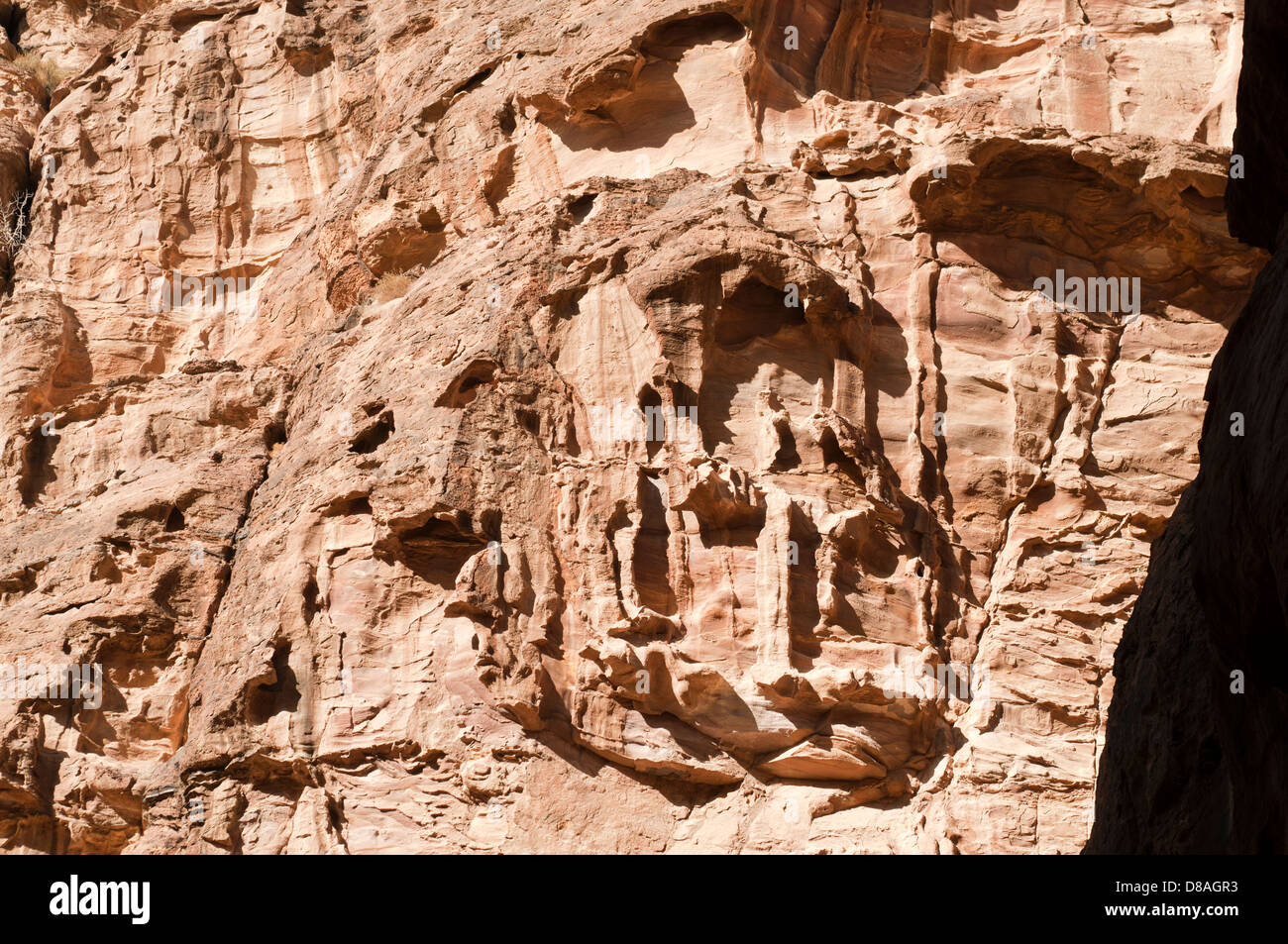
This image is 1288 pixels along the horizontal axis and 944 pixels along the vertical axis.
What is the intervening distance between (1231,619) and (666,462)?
10883 mm

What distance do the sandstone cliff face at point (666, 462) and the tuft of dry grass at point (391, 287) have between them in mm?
171

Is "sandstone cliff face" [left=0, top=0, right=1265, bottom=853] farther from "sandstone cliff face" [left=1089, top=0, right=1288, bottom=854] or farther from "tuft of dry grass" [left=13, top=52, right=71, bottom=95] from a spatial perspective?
"tuft of dry grass" [left=13, top=52, right=71, bottom=95]

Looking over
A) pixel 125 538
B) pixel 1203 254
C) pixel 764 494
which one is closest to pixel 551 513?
pixel 764 494

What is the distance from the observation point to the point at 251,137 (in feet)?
97.4

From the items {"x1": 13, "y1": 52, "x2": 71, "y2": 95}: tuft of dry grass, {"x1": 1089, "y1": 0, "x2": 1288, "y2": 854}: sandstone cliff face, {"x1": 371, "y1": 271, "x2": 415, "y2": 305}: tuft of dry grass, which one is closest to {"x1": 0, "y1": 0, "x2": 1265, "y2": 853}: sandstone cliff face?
{"x1": 371, "y1": 271, "x2": 415, "y2": 305}: tuft of dry grass

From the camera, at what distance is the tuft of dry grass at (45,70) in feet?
109

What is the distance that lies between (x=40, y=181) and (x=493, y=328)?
14.0 m

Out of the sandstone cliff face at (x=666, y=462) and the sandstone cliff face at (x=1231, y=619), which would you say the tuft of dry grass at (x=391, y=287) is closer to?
the sandstone cliff face at (x=666, y=462)

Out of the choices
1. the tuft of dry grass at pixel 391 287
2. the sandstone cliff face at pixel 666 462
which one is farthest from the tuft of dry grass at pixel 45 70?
the tuft of dry grass at pixel 391 287

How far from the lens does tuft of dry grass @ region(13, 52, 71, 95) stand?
33375 millimetres

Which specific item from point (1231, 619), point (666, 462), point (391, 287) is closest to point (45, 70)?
point (391, 287)

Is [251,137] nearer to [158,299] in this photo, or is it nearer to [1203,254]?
[158,299]

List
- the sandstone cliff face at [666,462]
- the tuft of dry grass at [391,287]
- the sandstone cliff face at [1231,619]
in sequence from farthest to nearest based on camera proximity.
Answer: the tuft of dry grass at [391,287]
the sandstone cliff face at [666,462]
the sandstone cliff face at [1231,619]

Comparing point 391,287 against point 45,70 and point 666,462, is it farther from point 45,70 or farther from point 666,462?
point 45,70
